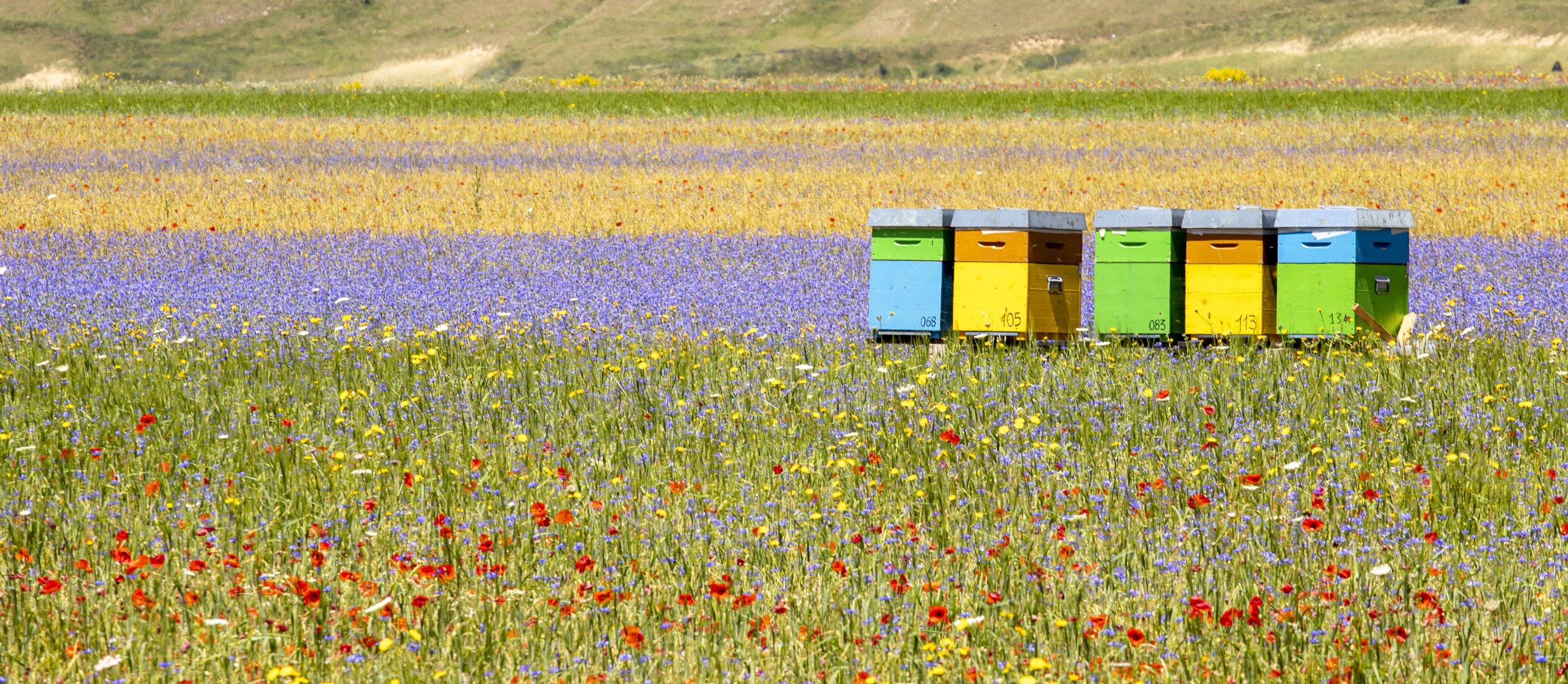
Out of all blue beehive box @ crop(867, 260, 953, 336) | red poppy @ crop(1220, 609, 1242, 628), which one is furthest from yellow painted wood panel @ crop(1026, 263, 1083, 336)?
red poppy @ crop(1220, 609, 1242, 628)

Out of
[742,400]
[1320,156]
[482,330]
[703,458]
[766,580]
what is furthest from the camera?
[1320,156]

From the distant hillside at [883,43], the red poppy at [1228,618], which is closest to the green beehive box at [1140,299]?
the red poppy at [1228,618]

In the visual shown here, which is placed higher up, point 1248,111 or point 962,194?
point 1248,111

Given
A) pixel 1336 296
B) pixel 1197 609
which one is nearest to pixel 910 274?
pixel 1336 296

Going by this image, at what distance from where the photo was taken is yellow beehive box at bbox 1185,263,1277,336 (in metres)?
8.03

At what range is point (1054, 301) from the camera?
8.19m

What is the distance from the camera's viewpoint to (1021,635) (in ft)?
11.6

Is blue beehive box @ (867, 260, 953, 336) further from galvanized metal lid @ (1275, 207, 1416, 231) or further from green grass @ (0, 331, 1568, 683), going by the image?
galvanized metal lid @ (1275, 207, 1416, 231)

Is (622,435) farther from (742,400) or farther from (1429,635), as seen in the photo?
(1429,635)

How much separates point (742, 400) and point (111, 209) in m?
14.9

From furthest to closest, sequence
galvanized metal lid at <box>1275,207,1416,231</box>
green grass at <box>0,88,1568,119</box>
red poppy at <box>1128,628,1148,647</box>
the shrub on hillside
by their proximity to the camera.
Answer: the shrub on hillside → green grass at <box>0,88,1568,119</box> → galvanized metal lid at <box>1275,207,1416,231</box> → red poppy at <box>1128,628,1148,647</box>

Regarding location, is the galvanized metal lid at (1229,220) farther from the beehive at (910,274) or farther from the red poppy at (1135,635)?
the red poppy at (1135,635)

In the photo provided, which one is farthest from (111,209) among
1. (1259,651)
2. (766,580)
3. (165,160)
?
(1259,651)

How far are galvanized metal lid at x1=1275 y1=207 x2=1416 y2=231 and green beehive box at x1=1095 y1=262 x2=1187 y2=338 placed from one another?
2.29 feet
